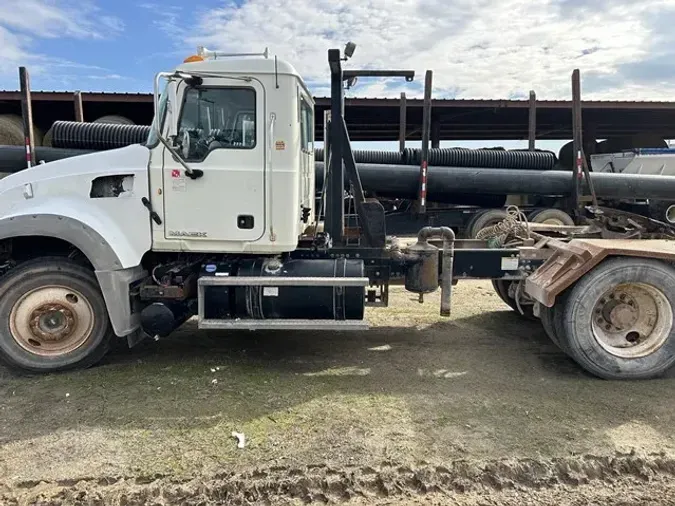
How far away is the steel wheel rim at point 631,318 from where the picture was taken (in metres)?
4.48

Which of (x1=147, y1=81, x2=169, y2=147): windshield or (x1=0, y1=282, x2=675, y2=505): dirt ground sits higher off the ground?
(x1=147, y1=81, x2=169, y2=147): windshield

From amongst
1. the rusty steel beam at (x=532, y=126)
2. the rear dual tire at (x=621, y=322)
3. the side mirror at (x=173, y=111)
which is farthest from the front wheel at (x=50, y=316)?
the rusty steel beam at (x=532, y=126)

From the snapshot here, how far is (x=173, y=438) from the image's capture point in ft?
11.3

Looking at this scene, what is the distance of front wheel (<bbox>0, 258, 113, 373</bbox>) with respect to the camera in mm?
4430

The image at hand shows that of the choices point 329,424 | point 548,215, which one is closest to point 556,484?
point 329,424

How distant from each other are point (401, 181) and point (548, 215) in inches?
123

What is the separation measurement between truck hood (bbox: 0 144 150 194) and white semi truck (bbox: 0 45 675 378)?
13mm

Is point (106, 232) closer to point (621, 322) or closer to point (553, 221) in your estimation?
point (621, 322)

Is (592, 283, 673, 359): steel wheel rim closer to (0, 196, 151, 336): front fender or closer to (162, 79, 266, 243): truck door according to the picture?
(162, 79, 266, 243): truck door

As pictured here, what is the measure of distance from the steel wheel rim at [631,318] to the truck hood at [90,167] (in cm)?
407

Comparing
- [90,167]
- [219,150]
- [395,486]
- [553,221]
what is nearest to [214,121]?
[219,150]

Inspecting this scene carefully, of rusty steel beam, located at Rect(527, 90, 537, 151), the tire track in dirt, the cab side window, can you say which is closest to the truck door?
the cab side window

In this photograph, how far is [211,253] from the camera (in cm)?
480

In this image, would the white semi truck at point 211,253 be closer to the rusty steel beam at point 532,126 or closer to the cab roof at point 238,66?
the cab roof at point 238,66
